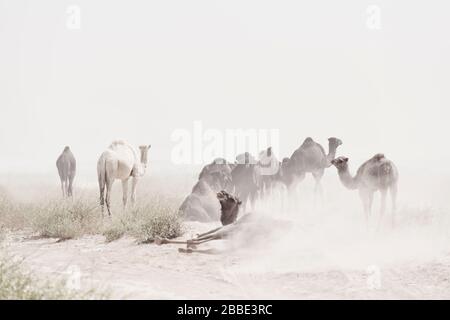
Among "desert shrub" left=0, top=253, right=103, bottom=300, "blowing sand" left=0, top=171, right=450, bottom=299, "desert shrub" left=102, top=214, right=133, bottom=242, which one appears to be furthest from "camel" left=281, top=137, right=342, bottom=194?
"desert shrub" left=0, top=253, right=103, bottom=300

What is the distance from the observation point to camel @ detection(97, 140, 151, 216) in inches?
591

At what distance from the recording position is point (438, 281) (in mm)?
8641

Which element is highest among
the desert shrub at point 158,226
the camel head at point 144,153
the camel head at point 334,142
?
the camel head at point 334,142

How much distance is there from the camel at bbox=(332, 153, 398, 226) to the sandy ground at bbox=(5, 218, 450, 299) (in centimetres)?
140

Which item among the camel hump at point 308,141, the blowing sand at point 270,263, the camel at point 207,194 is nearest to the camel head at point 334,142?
the camel hump at point 308,141

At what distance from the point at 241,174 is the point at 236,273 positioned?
313 inches

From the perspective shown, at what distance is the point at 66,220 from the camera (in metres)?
12.9

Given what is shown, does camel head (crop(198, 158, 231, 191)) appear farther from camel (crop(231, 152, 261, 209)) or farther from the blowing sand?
the blowing sand

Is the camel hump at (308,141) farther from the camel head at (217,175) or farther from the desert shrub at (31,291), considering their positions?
the desert shrub at (31,291)

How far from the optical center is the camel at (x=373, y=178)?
12.4 meters

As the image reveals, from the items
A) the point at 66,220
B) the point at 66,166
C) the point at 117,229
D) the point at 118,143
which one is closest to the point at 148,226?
the point at 117,229

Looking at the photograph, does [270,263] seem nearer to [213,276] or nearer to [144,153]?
[213,276]
